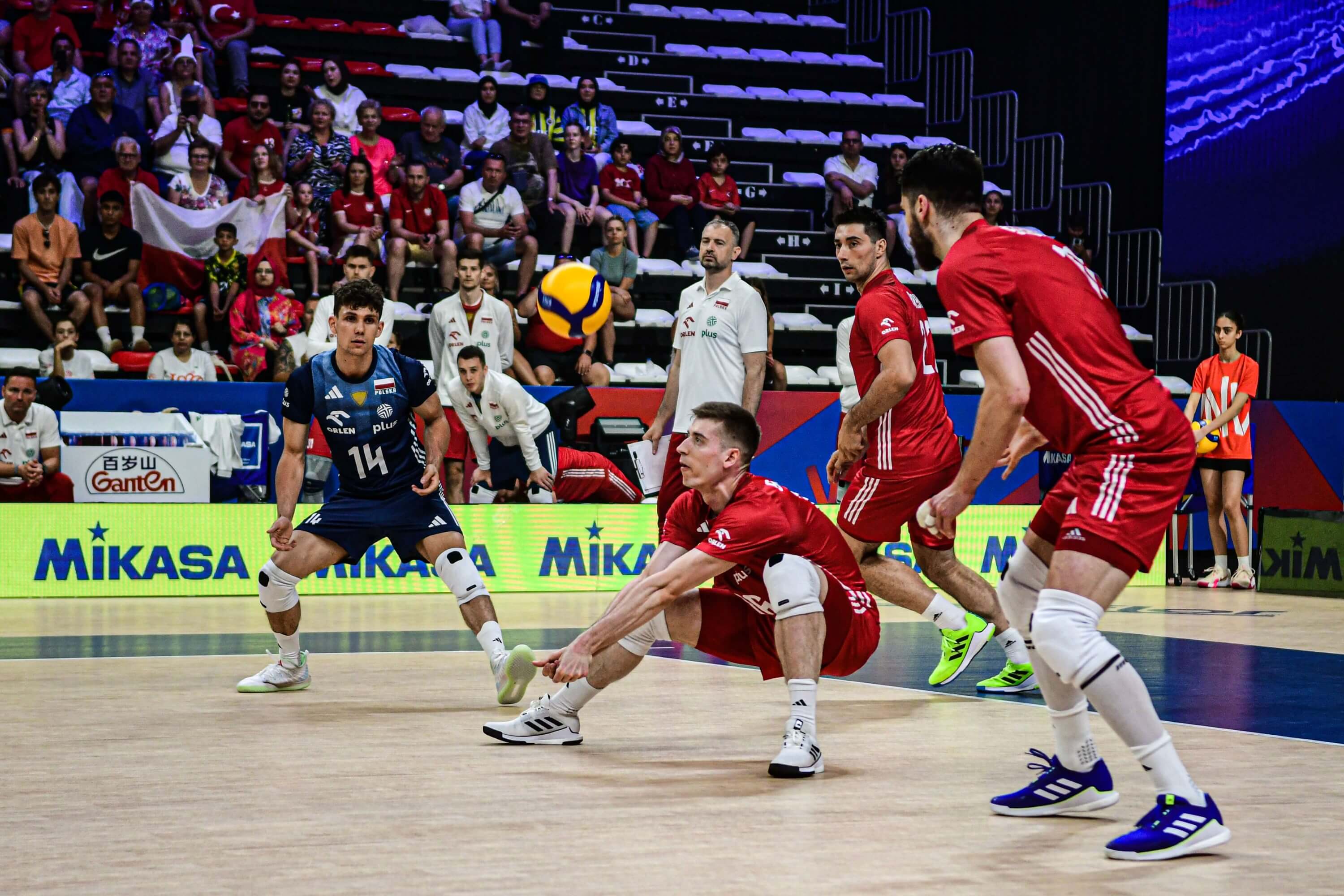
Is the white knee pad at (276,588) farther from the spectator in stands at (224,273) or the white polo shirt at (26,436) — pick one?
the spectator in stands at (224,273)

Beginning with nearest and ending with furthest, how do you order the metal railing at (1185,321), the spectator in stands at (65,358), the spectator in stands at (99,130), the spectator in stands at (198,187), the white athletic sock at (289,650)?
1. the white athletic sock at (289,650)
2. the spectator in stands at (65,358)
3. the spectator in stands at (198,187)
4. the spectator in stands at (99,130)
5. the metal railing at (1185,321)

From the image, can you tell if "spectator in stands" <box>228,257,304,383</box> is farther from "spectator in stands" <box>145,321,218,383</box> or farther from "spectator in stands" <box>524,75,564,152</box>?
"spectator in stands" <box>524,75,564,152</box>

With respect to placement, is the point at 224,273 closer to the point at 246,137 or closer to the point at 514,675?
the point at 246,137

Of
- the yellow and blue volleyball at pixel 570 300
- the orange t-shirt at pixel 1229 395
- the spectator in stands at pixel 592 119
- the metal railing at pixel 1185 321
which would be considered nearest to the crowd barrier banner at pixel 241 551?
the yellow and blue volleyball at pixel 570 300

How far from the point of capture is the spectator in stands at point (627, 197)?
15.5 m

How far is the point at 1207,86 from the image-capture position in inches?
648

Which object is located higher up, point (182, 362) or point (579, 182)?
point (579, 182)

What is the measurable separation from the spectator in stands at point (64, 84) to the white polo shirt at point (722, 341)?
8.84m

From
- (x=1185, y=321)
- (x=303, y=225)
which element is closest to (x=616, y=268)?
(x=303, y=225)

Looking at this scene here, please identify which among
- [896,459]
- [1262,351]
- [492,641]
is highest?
[1262,351]

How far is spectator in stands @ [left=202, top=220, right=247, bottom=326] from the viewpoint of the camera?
13.0 m

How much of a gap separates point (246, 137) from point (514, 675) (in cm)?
996

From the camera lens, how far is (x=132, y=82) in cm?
1413

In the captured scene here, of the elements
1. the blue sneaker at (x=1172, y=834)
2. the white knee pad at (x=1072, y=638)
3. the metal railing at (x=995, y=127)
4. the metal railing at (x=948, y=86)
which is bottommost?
the blue sneaker at (x=1172, y=834)
